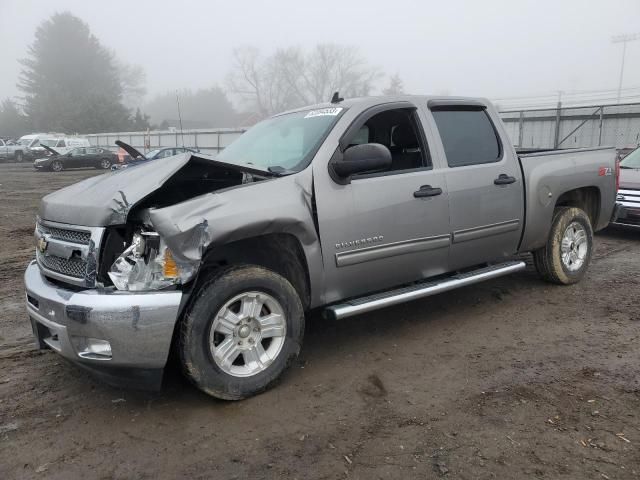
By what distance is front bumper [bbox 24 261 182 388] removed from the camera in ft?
9.41

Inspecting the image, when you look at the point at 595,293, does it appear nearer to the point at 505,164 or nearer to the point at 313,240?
the point at 505,164

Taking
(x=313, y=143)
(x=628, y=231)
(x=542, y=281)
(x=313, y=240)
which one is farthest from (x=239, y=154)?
(x=628, y=231)

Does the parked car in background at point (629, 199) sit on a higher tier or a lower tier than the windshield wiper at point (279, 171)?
lower

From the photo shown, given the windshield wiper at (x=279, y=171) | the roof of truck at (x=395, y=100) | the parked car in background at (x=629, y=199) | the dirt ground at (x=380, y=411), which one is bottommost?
Result: the dirt ground at (x=380, y=411)

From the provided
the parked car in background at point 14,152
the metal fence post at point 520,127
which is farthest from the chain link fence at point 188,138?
the metal fence post at point 520,127

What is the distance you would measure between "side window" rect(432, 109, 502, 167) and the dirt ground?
144cm

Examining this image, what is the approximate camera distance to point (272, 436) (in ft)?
9.63

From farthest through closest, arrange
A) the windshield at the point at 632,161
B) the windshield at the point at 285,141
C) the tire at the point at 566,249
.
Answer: the windshield at the point at 632,161 → the tire at the point at 566,249 → the windshield at the point at 285,141

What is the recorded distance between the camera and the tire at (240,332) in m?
3.08

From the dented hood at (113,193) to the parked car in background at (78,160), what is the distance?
27.0 m

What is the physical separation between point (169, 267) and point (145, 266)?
158mm

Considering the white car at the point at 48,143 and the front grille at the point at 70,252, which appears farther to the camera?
the white car at the point at 48,143

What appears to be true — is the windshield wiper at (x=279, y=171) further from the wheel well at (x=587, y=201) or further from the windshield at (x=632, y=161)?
the windshield at (x=632, y=161)

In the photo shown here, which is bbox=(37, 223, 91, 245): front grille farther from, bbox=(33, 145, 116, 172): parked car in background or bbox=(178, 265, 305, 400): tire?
bbox=(33, 145, 116, 172): parked car in background
